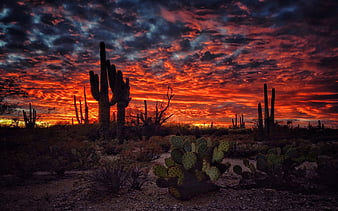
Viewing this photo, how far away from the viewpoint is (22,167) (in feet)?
19.7

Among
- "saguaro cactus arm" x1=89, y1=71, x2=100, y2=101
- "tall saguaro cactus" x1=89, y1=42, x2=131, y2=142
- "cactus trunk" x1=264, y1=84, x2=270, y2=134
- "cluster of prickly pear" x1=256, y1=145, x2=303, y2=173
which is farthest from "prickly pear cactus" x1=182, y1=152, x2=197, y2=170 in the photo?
"cactus trunk" x1=264, y1=84, x2=270, y2=134

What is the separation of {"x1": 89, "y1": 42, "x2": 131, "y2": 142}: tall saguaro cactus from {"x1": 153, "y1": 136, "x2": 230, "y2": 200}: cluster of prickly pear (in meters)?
11.2

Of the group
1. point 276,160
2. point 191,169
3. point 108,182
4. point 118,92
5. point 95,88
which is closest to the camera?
point 191,169

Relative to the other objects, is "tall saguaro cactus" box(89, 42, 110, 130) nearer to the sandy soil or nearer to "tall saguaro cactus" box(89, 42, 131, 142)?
"tall saguaro cactus" box(89, 42, 131, 142)

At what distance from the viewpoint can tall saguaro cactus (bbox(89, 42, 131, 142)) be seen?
53.5 feet

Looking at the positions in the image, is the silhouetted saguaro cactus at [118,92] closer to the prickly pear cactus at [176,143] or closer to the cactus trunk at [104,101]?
the cactus trunk at [104,101]

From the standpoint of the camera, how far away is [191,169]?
171 inches

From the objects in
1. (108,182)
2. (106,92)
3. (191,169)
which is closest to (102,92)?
(106,92)

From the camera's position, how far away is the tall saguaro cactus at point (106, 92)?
1630cm

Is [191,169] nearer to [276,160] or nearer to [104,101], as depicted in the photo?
[276,160]

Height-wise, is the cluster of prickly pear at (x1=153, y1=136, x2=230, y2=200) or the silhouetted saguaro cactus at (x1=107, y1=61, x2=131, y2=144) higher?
the silhouetted saguaro cactus at (x1=107, y1=61, x2=131, y2=144)

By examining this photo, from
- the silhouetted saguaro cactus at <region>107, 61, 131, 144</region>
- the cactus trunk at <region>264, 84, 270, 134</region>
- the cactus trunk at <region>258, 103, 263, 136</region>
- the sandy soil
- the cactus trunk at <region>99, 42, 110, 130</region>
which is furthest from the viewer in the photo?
the cactus trunk at <region>258, 103, 263, 136</region>

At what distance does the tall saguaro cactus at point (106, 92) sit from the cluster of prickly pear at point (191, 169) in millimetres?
11230

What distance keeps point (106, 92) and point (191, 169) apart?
13.2m
